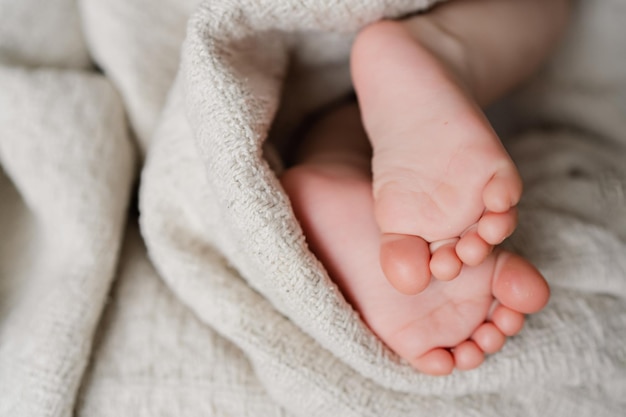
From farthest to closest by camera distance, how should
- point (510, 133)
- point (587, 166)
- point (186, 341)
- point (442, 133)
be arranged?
point (510, 133) < point (587, 166) < point (186, 341) < point (442, 133)

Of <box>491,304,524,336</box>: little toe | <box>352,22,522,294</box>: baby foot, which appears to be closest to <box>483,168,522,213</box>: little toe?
<box>352,22,522,294</box>: baby foot

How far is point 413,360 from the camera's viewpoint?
0.53 metres

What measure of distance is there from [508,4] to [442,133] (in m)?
0.27

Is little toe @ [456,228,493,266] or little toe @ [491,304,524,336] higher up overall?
little toe @ [456,228,493,266]

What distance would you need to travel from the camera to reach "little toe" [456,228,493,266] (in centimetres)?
45

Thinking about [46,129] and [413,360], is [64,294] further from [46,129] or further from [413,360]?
[413,360]

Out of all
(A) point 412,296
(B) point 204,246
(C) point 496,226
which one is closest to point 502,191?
(C) point 496,226

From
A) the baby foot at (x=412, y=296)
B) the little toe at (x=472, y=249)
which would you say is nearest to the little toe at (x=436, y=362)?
the baby foot at (x=412, y=296)

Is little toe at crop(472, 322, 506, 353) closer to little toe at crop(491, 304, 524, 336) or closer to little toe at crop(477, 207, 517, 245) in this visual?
little toe at crop(491, 304, 524, 336)

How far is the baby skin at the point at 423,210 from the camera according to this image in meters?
0.46

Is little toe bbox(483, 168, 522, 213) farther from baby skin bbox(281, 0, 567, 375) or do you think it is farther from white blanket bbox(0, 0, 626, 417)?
white blanket bbox(0, 0, 626, 417)

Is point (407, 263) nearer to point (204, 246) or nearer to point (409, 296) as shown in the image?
point (409, 296)

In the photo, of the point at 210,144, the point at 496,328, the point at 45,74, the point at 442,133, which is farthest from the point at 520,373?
the point at 45,74

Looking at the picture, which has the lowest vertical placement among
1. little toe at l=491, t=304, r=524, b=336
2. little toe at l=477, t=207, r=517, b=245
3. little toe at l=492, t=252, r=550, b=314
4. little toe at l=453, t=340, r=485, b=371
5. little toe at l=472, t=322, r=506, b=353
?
little toe at l=453, t=340, r=485, b=371
